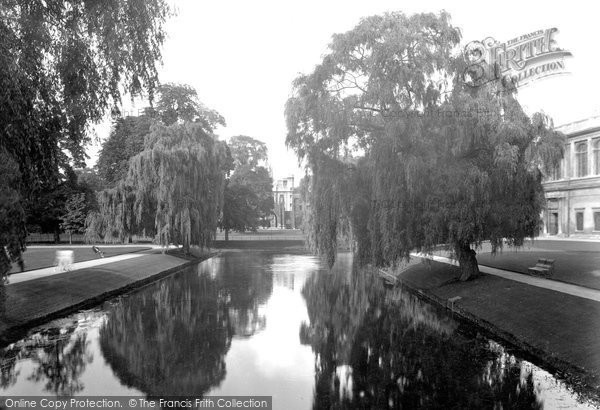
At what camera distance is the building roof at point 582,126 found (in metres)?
40.7

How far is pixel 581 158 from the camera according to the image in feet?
139

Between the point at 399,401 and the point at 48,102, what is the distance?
26.3ft

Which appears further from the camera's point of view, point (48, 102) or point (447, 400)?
point (48, 102)

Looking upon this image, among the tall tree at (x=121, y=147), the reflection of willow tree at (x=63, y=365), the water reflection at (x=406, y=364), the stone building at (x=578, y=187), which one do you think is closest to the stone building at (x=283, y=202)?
the tall tree at (x=121, y=147)

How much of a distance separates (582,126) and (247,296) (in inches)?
1392

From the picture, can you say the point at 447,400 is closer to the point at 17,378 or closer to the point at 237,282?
the point at 17,378

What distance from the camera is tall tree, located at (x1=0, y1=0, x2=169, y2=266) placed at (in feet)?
28.7

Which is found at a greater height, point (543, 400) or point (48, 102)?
point (48, 102)

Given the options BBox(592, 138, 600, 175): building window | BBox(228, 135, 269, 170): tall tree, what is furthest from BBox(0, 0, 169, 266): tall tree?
BBox(228, 135, 269, 170): tall tree

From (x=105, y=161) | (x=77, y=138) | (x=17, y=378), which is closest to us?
(x=17, y=378)

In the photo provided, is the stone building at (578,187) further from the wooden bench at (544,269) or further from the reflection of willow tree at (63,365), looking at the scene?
the reflection of willow tree at (63,365)

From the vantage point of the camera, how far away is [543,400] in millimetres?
7410

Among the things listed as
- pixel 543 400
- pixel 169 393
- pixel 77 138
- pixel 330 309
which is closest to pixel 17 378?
pixel 169 393

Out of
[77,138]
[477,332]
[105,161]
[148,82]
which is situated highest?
[105,161]
